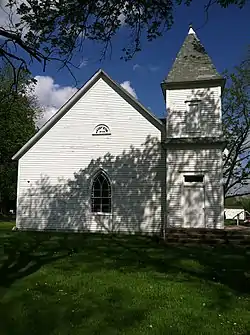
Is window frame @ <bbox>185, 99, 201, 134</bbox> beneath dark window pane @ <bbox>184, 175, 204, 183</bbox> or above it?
above

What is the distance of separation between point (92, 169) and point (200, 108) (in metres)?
6.01

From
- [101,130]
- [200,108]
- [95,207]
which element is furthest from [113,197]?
[200,108]

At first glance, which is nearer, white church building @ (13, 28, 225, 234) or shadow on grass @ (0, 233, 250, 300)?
shadow on grass @ (0, 233, 250, 300)

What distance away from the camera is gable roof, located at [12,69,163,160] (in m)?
17.5

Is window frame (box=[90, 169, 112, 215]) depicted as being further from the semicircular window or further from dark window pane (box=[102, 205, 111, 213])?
the semicircular window

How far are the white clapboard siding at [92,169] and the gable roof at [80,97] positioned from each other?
0.16 metres

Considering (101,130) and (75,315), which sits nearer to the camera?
(75,315)

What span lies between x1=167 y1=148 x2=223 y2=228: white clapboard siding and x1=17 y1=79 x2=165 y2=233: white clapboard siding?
838 millimetres

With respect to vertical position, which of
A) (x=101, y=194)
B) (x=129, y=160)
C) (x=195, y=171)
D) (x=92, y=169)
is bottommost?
(x=101, y=194)

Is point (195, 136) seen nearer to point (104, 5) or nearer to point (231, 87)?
point (104, 5)

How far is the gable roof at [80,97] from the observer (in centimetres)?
1755

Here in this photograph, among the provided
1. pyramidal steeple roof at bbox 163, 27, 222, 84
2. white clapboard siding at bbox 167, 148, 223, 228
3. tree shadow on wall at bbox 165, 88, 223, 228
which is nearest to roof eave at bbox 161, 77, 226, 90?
pyramidal steeple roof at bbox 163, 27, 222, 84

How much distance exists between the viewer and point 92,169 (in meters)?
18.0

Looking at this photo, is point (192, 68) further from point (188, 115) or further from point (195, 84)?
point (188, 115)
